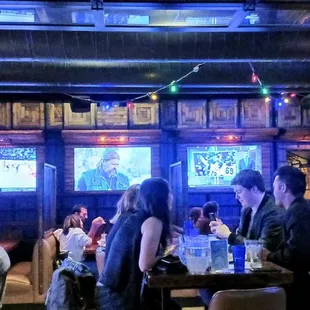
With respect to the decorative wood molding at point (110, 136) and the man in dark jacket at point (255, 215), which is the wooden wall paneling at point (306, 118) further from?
the man in dark jacket at point (255, 215)

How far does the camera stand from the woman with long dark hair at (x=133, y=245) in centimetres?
271

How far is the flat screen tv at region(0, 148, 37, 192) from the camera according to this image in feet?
23.8

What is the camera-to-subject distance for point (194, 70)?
15.9 ft

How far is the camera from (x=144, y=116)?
292 inches

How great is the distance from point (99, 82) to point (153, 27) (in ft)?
Result: 3.65

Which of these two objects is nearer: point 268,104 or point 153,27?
point 153,27

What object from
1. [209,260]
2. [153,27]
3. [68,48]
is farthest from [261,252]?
[68,48]

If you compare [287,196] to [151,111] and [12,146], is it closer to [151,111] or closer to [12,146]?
[151,111]

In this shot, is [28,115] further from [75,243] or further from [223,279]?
[223,279]

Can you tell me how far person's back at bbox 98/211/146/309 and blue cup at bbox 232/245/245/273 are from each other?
542 millimetres

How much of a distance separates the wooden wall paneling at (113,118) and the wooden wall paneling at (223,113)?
1.32 metres

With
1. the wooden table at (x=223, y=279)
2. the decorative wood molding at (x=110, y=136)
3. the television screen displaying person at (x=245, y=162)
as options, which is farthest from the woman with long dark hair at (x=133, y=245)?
the television screen displaying person at (x=245, y=162)

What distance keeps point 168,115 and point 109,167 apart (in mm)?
1198

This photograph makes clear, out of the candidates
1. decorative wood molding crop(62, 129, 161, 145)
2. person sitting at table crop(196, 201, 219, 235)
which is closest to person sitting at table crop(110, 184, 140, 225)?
person sitting at table crop(196, 201, 219, 235)
